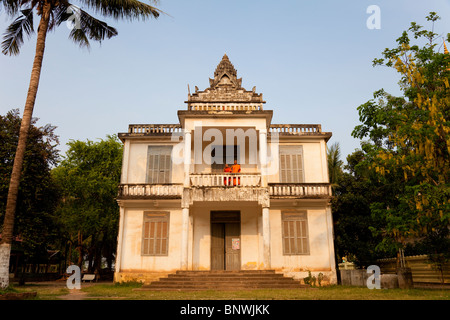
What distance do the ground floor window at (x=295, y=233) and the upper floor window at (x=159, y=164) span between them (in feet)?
21.3

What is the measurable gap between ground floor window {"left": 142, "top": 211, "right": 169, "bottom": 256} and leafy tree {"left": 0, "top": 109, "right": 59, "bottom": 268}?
476 centimetres

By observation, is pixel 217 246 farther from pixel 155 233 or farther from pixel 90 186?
pixel 90 186

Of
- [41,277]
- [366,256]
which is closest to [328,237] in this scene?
[366,256]

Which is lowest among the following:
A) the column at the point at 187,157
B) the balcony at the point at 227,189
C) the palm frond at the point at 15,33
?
the balcony at the point at 227,189

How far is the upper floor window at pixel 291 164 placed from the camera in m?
18.0

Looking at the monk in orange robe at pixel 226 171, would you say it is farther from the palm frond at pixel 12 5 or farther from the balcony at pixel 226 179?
the palm frond at pixel 12 5

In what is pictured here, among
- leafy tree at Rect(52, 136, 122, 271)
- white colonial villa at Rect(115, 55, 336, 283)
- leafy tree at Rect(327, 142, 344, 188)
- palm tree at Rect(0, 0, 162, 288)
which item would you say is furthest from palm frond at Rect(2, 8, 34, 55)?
leafy tree at Rect(327, 142, 344, 188)

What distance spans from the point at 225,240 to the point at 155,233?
3.56 m

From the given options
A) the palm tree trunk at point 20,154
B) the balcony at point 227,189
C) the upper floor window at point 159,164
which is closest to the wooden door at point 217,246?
the balcony at point 227,189

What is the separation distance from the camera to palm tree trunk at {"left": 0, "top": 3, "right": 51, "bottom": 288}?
1014 cm

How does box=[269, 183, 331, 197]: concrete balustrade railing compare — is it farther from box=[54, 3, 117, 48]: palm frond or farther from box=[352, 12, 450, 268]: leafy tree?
box=[54, 3, 117, 48]: palm frond

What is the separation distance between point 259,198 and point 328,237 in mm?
4360
